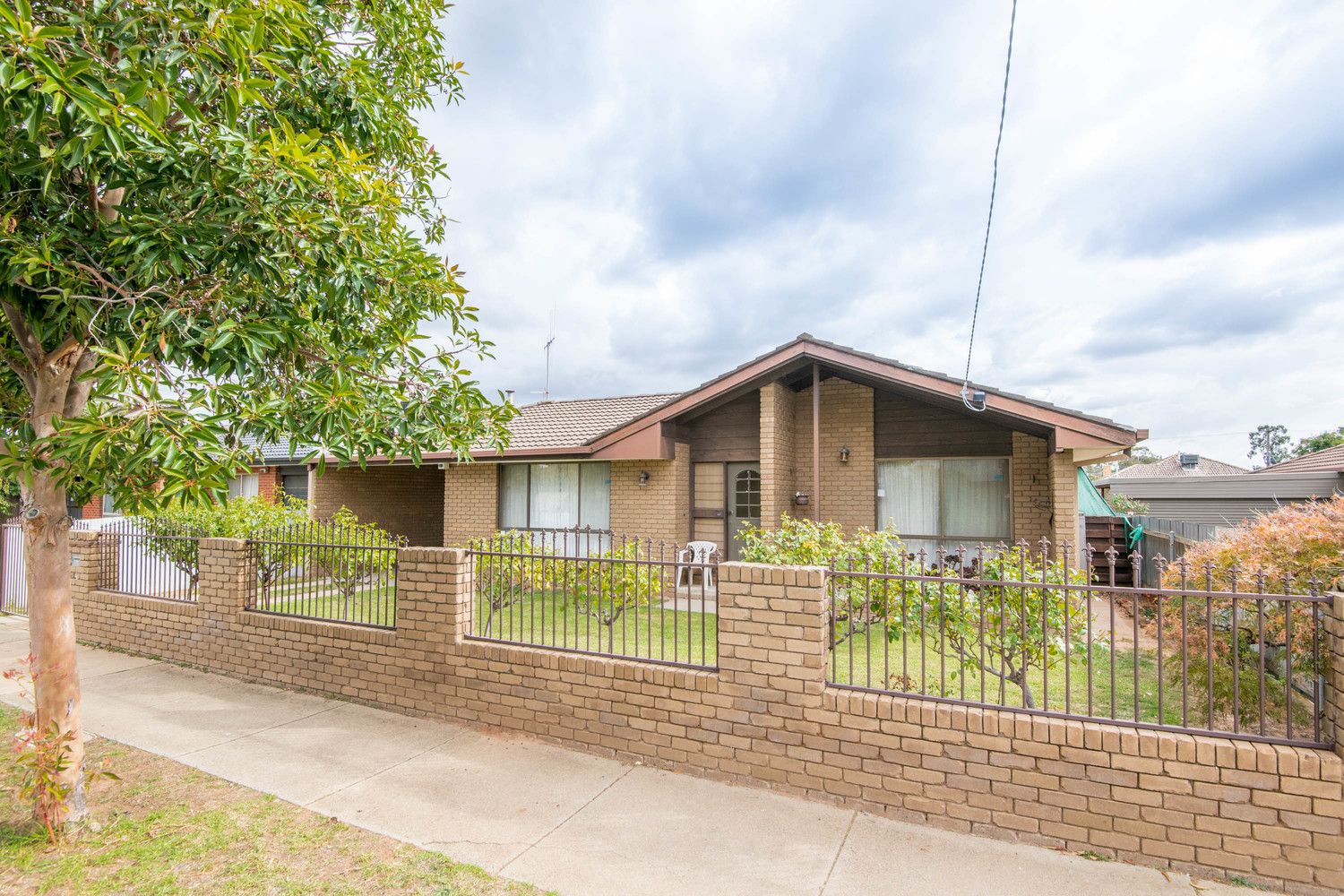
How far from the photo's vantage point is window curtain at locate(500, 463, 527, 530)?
41.3 ft

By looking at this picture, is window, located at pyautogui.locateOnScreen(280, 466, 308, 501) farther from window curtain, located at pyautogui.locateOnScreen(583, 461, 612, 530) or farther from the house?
window curtain, located at pyautogui.locateOnScreen(583, 461, 612, 530)

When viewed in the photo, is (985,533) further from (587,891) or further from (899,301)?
(899,301)

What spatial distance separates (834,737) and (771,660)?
0.58m

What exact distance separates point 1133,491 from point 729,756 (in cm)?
2023

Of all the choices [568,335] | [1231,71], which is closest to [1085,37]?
[1231,71]

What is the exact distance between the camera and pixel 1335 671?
324cm

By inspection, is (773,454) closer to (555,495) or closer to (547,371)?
(555,495)

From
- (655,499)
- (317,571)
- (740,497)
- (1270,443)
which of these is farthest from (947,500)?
(1270,443)

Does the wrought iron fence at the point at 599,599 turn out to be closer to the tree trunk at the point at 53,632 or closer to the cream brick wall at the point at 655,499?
the cream brick wall at the point at 655,499

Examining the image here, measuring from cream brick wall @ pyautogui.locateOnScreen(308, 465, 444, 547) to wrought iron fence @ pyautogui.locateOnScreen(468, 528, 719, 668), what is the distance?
6.55 m

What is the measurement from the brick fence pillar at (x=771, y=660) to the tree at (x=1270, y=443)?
114466 mm

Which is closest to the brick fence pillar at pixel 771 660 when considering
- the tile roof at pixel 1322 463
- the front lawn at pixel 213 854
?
the front lawn at pixel 213 854

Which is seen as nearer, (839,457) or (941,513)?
(941,513)

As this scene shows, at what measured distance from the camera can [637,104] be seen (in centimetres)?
934
